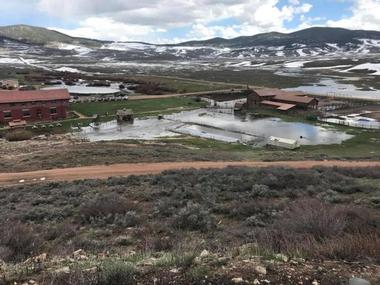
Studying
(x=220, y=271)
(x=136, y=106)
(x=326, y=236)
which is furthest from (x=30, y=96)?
(x=220, y=271)

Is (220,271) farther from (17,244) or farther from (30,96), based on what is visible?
(30,96)

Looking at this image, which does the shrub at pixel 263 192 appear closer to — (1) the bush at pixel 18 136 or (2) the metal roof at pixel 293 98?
(1) the bush at pixel 18 136

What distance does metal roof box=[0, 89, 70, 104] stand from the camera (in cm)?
6412

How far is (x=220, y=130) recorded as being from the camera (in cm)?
6034

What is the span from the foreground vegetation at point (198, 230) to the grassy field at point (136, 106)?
51.9 m

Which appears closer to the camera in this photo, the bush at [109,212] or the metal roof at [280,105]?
the bush at [109,212]

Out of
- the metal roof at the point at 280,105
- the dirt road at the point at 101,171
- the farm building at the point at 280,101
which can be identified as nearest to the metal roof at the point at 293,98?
the farm building at the point at 280,101

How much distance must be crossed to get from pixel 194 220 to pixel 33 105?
5824 centimetres

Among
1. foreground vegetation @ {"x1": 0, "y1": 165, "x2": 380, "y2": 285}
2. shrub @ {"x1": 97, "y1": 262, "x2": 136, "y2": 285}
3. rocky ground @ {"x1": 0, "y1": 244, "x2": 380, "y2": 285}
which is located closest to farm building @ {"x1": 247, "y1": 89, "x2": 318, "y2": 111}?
foreground vegetation @ {"x1": 0, "y1": 165, "x2": 380, "y2": 285}

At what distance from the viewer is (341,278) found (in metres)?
6.30

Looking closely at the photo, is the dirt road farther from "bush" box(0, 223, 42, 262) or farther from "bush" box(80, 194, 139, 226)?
"bush" box(0, 223, 42, 262)

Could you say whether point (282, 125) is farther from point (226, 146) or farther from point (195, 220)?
point (195, 220)

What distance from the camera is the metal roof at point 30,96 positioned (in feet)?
210

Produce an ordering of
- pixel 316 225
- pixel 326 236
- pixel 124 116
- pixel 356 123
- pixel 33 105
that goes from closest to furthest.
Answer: pixel 326 236 < pixel 316 225 < pixel 356 123 < pixel 33 105 < pixel 124 116
